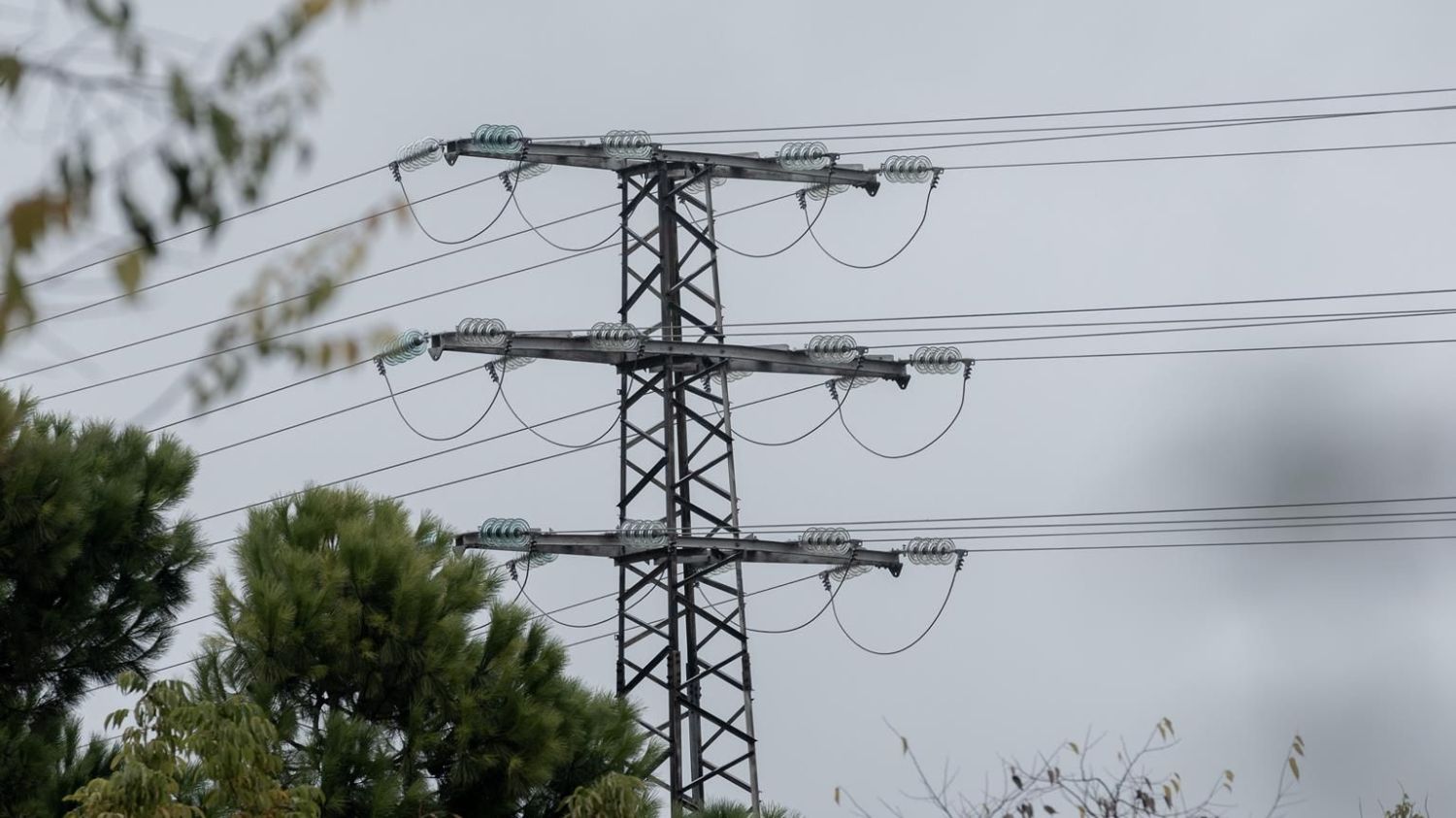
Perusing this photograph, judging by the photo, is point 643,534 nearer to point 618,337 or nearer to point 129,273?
point 618,337

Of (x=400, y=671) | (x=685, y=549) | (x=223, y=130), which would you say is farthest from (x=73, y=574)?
(x=223, y=130)

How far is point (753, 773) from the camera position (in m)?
17.1

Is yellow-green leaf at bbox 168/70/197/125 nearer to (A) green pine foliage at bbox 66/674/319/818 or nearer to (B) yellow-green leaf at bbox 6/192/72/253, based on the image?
(B) yellow-green leaf at bbox 6/192/72/253

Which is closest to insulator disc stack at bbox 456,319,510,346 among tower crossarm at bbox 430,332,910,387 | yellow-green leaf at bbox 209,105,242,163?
tower crossarm at bbox 430,332,910,387

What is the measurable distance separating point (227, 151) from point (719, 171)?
598 inches

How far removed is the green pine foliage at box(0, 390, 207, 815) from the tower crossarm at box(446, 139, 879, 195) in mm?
4151

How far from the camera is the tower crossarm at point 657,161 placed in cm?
1844

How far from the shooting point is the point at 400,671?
16328 mm

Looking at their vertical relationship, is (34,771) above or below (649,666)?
below

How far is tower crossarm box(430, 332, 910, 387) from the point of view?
17531mm

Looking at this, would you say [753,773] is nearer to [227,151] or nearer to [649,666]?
[649,666]

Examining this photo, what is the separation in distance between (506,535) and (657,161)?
12.0ft

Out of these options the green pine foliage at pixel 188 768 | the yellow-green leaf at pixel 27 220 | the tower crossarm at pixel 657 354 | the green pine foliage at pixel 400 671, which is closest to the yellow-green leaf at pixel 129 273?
the yellow-green leaf at pixel 27 220

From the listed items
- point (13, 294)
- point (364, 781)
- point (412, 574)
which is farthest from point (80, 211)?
point (412, 574)
